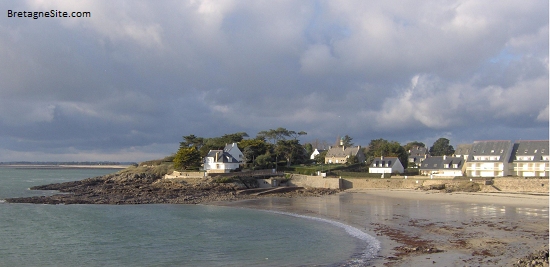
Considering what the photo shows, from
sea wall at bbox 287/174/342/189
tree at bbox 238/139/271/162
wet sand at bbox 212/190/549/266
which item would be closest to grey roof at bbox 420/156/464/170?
wet sand at bbox 212/190/549/266

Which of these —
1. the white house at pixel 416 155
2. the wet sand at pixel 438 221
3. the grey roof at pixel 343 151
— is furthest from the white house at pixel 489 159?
the white house at pixel 416 155

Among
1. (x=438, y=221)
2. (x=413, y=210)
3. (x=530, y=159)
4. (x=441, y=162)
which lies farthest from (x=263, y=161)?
(x=438, y=221)

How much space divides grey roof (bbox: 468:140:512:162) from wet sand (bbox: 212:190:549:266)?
1610 centimetres

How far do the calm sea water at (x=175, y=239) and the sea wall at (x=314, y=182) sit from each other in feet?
65.9

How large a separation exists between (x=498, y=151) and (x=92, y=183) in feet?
180

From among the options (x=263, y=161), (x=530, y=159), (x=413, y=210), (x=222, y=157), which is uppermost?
(x=222, y=157)

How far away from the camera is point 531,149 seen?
174 ft

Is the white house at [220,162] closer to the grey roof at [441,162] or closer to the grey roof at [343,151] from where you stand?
the grey roof at [441,162]

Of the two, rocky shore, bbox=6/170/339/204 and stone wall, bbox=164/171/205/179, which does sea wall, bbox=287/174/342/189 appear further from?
stone wall, bbox=164/171/205/179

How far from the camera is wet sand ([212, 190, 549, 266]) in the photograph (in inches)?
712

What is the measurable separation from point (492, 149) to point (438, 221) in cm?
3422

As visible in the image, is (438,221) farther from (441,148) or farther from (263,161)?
(441,148)

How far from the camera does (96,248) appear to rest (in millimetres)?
21625

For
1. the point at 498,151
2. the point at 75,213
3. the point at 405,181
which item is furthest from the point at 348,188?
the point at 75,213
